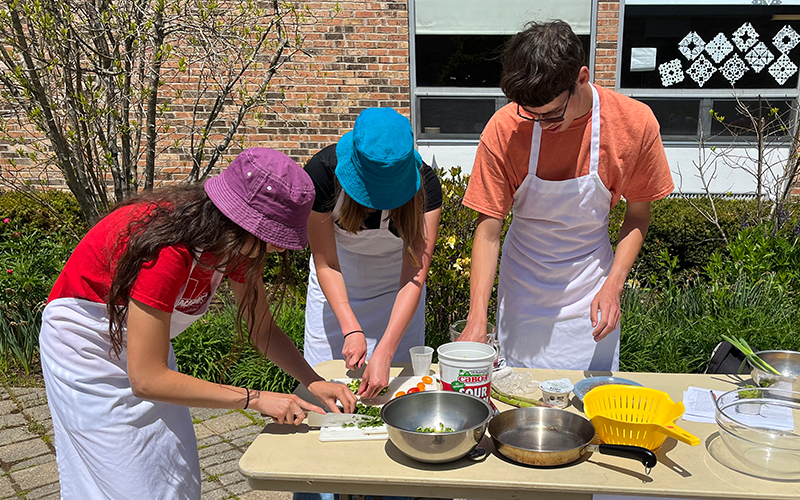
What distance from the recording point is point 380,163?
184 centimetres

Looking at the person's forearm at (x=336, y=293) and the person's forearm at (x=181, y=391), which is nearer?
the person's forearm at (x=181, y=391)

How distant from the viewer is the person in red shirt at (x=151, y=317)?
56.7 inches

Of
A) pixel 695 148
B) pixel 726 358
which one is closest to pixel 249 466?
pixel 726 358

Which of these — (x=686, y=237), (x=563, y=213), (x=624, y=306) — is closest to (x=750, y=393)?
(x=563, y=213)

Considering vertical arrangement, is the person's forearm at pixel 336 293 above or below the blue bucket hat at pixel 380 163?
below

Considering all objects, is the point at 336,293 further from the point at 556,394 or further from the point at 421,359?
the point at 556,394

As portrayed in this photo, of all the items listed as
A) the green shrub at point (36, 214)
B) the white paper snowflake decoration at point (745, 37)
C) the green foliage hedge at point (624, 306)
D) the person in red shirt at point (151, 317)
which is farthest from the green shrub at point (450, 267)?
the white paper snowflake decoration at point (745, 37)

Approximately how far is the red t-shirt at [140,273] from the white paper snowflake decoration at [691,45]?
20.4ft

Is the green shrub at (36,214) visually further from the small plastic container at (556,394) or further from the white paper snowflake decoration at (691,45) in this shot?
the white paper snowflake decoration at (691,45)

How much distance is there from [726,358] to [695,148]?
195 inches

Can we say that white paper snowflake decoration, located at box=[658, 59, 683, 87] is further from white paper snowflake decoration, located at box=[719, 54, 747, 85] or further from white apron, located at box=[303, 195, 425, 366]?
white apron, located at box=[303, 195, 425, 366]

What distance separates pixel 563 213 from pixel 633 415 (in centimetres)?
81

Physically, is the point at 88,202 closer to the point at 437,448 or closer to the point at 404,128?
the point at 404,128

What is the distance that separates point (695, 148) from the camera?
6.46m
